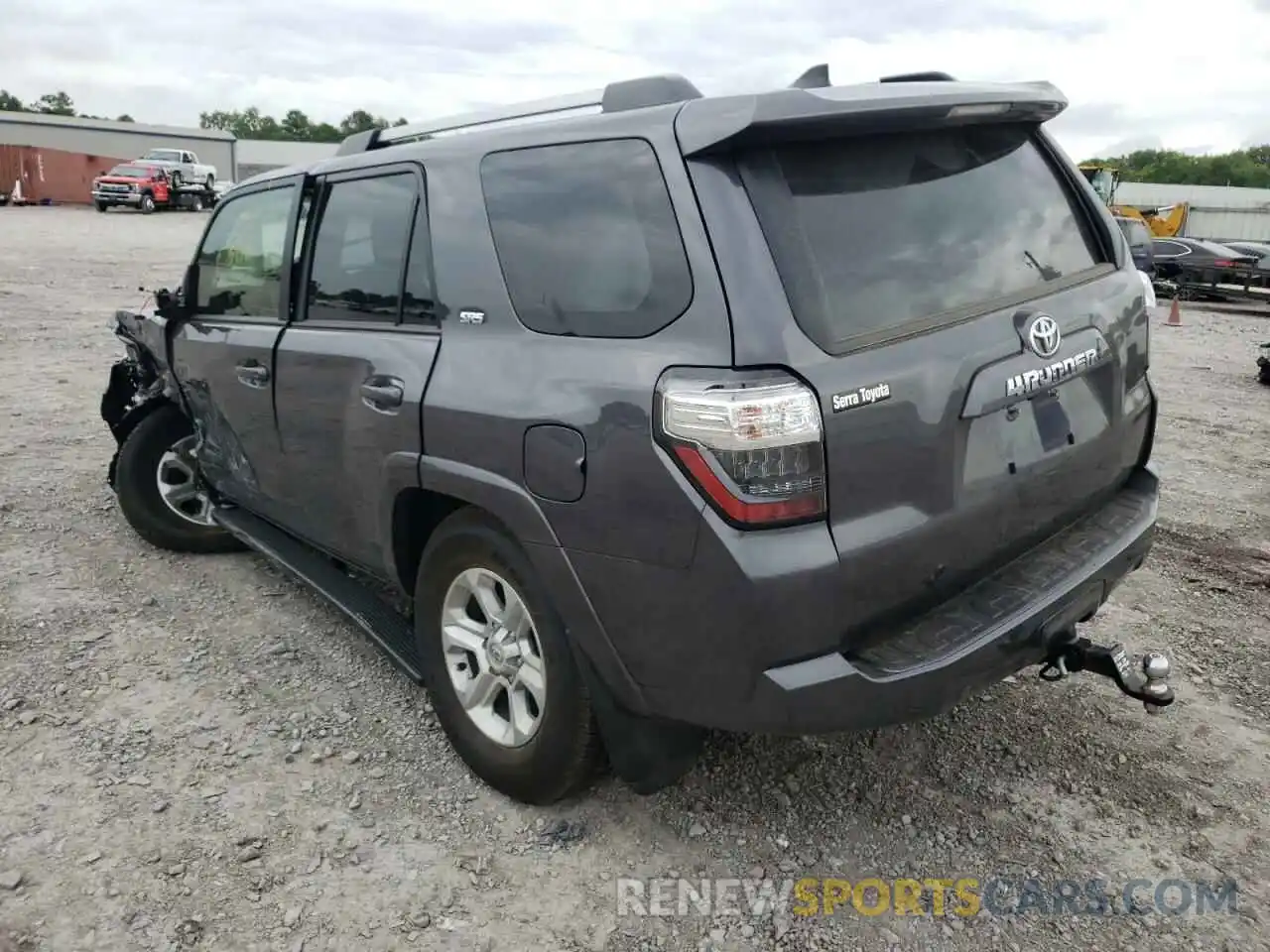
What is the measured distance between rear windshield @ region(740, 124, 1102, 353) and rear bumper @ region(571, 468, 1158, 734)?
1.95ft

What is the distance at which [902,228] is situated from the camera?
2465 millimetres

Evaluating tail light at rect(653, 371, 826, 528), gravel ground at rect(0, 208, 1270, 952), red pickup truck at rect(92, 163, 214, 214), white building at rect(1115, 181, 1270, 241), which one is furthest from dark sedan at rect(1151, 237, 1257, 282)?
red pickup truck at rect(92, 163, 214, 214)

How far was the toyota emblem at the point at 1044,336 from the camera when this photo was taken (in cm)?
256

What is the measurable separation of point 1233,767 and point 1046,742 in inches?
21.3

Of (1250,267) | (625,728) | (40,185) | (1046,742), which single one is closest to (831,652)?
(625,728)

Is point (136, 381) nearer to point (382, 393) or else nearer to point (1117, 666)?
point (382, 393)

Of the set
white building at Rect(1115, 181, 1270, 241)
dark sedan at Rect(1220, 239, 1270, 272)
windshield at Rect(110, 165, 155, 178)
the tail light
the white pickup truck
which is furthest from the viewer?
white building at Rect(1115, 181, 1270, 241)

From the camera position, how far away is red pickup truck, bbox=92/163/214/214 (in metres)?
35.3

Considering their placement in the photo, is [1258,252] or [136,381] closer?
[136,381]

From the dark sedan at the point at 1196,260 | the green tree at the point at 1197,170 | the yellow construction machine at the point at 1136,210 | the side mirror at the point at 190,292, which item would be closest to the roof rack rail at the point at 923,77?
the side mirror at the point at 190,292

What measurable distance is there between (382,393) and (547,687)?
105 centimetres

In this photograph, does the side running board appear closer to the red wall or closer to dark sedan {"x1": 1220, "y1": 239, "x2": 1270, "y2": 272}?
dark sedan {"x1": 1220, "y1": 239, "x2": 1270, "y2": 272}

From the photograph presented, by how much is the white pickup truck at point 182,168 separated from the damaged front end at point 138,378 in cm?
3582

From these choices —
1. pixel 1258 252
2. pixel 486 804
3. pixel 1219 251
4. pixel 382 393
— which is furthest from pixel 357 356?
pixel 1258 252
